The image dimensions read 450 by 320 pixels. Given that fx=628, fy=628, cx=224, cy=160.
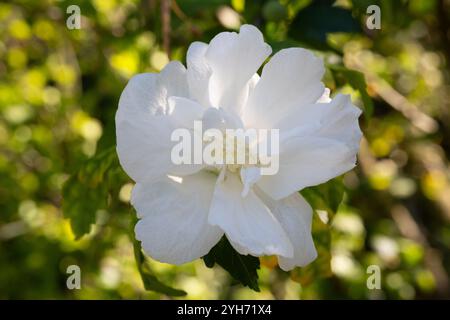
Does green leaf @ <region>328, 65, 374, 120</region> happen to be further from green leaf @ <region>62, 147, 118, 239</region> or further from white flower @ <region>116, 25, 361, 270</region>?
green leaf @ <region>62, 147, 118, 239</region>

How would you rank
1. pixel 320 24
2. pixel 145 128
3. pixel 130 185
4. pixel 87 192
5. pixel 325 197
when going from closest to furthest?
pixel 145 128, pixel 325 197, pixel 87 192, pixel 320 24, pixel 130 185

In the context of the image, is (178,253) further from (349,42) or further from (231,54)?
(349,42)

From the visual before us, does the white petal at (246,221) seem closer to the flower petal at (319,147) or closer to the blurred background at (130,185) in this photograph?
the flower petal at (319,147)

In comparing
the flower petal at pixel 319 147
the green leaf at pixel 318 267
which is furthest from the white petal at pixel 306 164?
the green leaf at pixel 318 267

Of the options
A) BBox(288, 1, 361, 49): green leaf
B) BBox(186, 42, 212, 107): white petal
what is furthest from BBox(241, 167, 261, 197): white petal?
BBox(288, 1, 361, 49): green leaf

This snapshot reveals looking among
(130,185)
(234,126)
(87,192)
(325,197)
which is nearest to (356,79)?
Result: (325,197)

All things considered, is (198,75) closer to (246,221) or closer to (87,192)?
(246,221)
